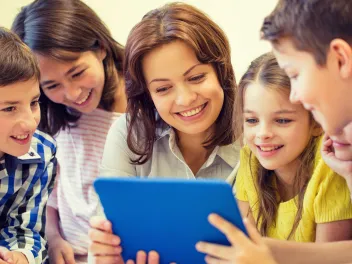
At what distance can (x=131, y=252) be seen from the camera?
1.01 meters

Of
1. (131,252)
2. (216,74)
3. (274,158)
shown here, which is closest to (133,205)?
(131,252)

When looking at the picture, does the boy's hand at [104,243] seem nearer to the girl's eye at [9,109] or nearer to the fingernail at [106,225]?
the fingernail at [106,225]

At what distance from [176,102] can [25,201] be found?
49 centimetres

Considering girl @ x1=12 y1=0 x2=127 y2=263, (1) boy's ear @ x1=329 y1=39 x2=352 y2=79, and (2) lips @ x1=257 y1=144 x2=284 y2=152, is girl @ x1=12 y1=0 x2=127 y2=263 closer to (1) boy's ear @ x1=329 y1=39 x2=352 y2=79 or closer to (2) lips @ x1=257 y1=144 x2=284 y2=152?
(2) lips @ x1=257 y1=144 x2=284 y2=152

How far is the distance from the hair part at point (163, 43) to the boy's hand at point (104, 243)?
0.35m

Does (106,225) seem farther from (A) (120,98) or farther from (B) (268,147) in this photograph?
(A) (120,98)

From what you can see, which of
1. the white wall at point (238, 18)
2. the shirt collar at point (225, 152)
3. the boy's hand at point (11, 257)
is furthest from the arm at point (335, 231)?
the white wall at point (238, 18)

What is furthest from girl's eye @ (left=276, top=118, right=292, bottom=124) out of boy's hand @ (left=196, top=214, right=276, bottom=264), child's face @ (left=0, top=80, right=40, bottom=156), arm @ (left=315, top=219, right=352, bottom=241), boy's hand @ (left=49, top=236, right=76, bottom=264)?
boy's hand @ (left=49, top=236, right=76, bottom=264)

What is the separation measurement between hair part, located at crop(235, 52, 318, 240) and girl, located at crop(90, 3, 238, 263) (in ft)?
0.33

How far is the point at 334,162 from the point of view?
1.03 metres

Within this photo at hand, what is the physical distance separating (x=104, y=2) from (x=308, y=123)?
4.45 ft

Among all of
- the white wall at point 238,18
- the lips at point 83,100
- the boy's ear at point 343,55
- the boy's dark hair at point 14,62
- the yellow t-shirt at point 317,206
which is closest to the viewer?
the boy's ear at point 343,55

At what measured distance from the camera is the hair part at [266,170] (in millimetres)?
1129

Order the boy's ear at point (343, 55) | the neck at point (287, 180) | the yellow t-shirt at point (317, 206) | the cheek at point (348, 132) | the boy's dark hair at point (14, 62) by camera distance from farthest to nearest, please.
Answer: the boy's dark hair at point (14, 62) → the neck at point (287, 180) → the yellow t-shirt at point (317, 206) → the cheek at point (348, 132) → the boy's ear at point (343, 55)
